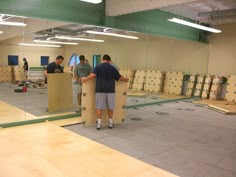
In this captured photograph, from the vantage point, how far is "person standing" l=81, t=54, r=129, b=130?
492 cm

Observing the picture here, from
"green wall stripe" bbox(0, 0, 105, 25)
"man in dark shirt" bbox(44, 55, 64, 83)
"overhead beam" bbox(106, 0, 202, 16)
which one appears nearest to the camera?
"green wall stripe" bbox(0, 0, 105, 25)

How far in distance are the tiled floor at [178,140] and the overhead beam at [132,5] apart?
301 centimetres

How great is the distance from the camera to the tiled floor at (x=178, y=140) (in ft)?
10.9

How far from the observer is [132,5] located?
6.10 metres

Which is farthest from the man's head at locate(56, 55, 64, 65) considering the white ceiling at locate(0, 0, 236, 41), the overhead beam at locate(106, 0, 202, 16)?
the overhead beam at locate(106, 0, 202, 16)

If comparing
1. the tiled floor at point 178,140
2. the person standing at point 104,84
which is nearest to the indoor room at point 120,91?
the tiled floor at point 178,140

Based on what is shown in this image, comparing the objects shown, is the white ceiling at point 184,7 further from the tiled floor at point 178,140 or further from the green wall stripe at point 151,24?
the tiled floor at point 178,140

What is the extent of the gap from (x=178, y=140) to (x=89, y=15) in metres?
4.12

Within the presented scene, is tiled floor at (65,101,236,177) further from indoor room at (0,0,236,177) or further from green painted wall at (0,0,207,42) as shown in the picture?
green painted wall at (0,0,207,42)

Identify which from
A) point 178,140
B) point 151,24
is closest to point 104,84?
point 178,140

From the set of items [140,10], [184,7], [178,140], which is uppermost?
[184,7]

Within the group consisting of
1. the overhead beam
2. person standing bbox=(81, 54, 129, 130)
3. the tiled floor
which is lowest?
the tiled floor

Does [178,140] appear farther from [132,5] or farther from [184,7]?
[184,7]

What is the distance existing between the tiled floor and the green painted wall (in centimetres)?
283
